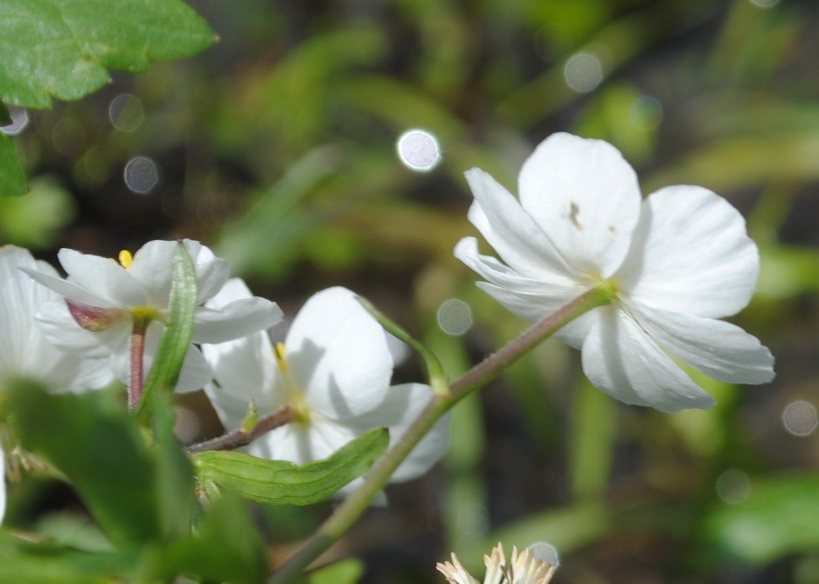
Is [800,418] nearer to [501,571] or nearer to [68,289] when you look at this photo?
[501,571]

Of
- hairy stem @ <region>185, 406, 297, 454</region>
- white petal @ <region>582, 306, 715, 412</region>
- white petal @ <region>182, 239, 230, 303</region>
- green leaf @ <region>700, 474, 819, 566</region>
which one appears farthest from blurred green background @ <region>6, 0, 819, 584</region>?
white petal @ <region>182, 239, 230, 303</region>

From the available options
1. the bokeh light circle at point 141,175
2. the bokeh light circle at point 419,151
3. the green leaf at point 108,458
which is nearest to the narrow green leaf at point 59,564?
the green leaf at point 108,458

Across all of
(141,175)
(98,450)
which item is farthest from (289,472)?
(141,175)

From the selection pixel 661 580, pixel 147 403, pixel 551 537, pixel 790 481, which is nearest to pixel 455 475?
pixel 551 537

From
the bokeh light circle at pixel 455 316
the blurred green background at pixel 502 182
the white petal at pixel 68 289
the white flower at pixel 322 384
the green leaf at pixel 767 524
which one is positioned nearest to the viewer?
the white petal at pixel 68 289

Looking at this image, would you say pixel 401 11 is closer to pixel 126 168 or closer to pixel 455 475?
pixel 126 168

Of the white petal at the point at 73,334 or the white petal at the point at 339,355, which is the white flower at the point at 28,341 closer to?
the white petal at the point at 73,334
